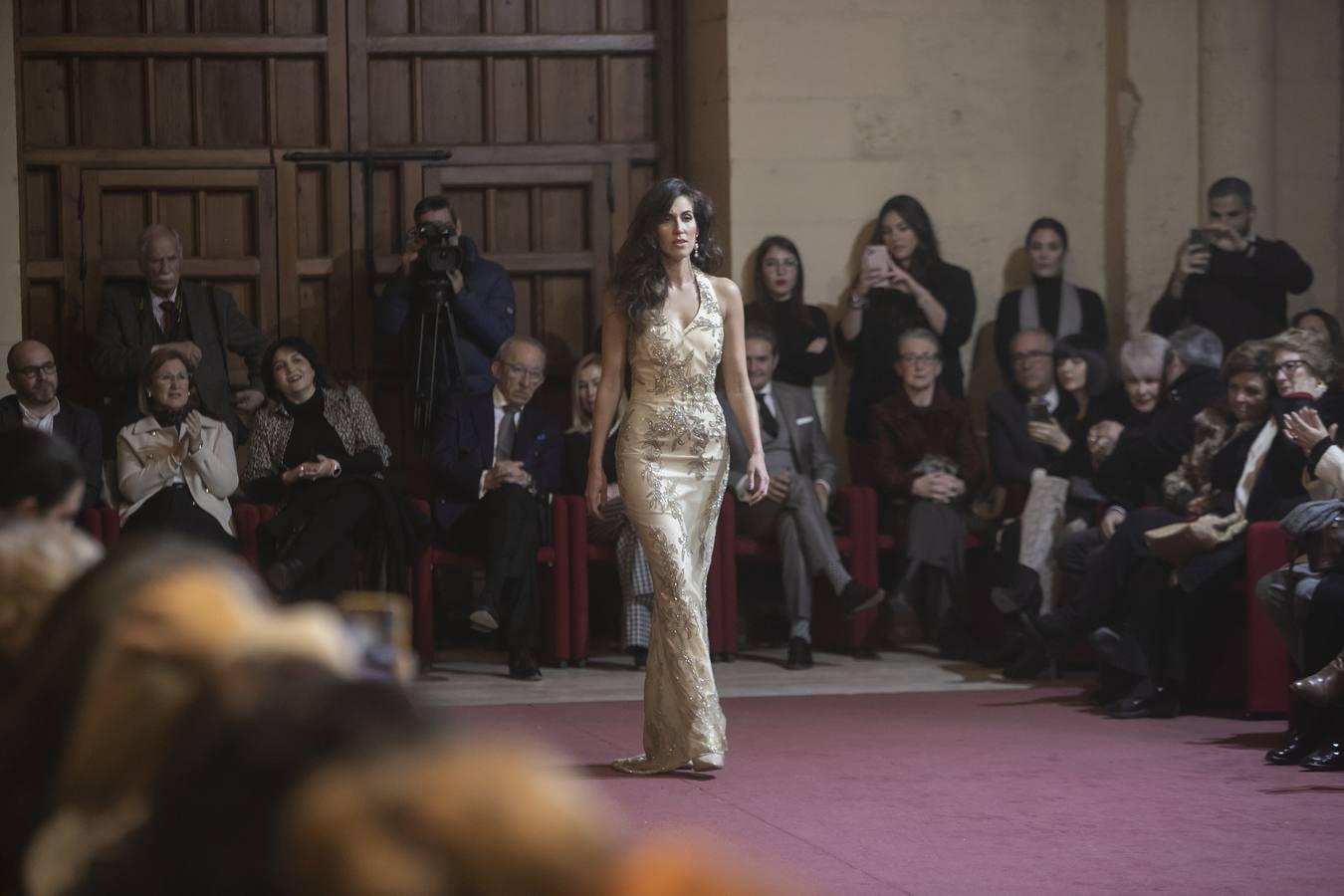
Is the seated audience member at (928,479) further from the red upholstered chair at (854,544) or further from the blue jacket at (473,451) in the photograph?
the blue jacket at (473,451)

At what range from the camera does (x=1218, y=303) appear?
27.3 feet

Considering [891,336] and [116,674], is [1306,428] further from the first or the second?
[116,674]

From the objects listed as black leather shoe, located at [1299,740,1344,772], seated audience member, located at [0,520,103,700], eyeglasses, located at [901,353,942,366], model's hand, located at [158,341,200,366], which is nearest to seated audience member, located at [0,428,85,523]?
seated audience member, located at [0,520,103,700]

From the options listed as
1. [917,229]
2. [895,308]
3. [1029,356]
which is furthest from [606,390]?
[917,229]

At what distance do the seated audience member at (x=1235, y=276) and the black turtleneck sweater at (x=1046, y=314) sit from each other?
1.34ft

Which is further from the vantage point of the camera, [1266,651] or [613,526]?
[613,526]

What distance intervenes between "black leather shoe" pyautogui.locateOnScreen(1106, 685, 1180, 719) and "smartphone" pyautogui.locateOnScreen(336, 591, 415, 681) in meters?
4.79

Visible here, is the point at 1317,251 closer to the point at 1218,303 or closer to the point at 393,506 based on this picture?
the point at 1218,303

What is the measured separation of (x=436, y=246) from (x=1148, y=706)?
3477mm

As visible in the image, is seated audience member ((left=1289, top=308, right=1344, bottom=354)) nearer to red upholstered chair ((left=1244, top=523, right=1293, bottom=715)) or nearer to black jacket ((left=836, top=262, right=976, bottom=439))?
black jacket ((left=836, top=262, right=976, bottom=439))

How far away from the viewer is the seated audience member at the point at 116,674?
1396 millimetres

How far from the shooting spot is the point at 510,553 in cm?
755

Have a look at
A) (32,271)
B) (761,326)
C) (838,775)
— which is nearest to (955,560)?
(761,326)

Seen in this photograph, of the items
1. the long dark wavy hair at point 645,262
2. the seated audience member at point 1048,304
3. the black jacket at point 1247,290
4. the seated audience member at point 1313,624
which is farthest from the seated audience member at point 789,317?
the long dark wavy hair at point 645,262
